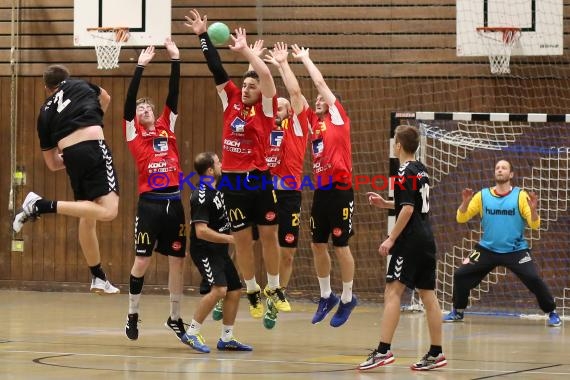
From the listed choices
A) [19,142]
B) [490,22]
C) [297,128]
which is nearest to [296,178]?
[297,128]

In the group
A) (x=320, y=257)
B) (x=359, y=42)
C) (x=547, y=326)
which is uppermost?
(x=359, y=42)

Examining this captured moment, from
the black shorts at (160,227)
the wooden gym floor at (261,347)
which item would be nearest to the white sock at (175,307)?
the wooden gym floor at (261,347)

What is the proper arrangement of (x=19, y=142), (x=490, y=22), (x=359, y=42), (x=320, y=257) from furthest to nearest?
1. (x=19, y=142)
2. (x=359, y=42)
3. (x=490, y=22)
4. (x=320, y=257)

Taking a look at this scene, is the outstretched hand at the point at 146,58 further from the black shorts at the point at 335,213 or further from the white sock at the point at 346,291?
the white sock at the point at 346,291

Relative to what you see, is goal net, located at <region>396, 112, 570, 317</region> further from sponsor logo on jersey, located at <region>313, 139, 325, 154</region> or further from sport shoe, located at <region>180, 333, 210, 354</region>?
sport shoe, located at <region>180, 333, 210, 354</region>

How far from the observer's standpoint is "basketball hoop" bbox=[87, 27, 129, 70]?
15539 millimetres

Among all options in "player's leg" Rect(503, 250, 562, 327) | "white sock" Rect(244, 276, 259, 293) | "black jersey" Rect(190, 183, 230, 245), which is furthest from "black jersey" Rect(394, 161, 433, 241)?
"player's leg" Rect(503, 250, 562, 327)

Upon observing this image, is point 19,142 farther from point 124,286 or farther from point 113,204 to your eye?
point 113,204

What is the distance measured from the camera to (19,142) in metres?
16.9

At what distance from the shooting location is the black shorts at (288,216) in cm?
1161

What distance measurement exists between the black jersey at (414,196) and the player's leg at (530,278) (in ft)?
13.0

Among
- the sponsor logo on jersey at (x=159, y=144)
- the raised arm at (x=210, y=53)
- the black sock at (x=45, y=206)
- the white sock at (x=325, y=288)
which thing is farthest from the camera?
the white sock at (x=325, y=288)

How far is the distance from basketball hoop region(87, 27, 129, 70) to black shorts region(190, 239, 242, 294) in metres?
6.26

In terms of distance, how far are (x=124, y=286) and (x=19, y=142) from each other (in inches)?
110
